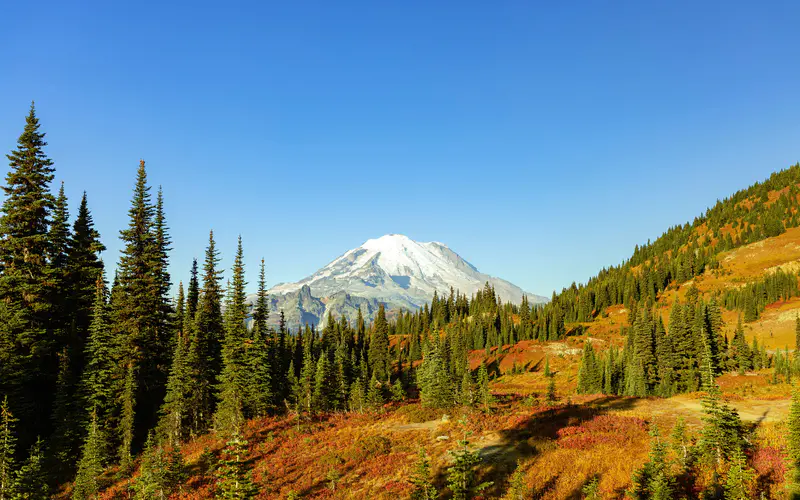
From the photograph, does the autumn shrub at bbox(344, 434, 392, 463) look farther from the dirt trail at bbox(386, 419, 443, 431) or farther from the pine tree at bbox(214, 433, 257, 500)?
the pine tree at bbox(214, 433, 257, 500)

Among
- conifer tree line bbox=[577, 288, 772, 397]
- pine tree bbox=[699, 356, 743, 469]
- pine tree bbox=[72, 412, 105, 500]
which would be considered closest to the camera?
pine tree bbox=[699, 356, 743, 469]

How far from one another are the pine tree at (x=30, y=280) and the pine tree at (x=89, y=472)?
6.07 meters

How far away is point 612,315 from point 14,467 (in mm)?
169745

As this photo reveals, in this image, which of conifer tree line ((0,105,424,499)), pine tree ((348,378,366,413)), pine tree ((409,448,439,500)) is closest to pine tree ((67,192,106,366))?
conifer tree line ((0,105,424,499))

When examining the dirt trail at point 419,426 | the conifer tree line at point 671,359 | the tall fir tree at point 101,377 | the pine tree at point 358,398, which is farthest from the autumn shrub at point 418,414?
the conifer tree line at point 671,359

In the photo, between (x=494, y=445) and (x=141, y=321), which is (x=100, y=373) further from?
(x=494, y=445)

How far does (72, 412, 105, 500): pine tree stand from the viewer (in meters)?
26.7

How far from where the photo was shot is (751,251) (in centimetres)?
17600

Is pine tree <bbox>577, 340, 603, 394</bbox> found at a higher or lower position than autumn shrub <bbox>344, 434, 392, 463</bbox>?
lower

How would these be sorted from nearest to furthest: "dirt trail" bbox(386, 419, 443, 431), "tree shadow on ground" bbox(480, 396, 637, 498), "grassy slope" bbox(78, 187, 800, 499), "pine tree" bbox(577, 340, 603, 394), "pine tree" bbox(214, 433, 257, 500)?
"pine tree" bbox(214, 433, 257, 500) → "tree shadow on ground" bbox(480, 396, 637, 498) → "grassy slope" bbox(78, 187, 800, 499) → "dirt trail" bbox(386, 419, 443, 431) → "pine tree" bbox(577, 340, 603, 394)

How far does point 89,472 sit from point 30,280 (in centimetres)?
1750

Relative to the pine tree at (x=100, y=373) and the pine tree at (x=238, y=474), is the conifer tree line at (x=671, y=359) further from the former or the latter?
the pine tree at (x=100, y=373)

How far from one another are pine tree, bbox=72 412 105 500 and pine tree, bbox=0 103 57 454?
6.07 m

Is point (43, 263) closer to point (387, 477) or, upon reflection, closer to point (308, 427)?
point (308, 427)
